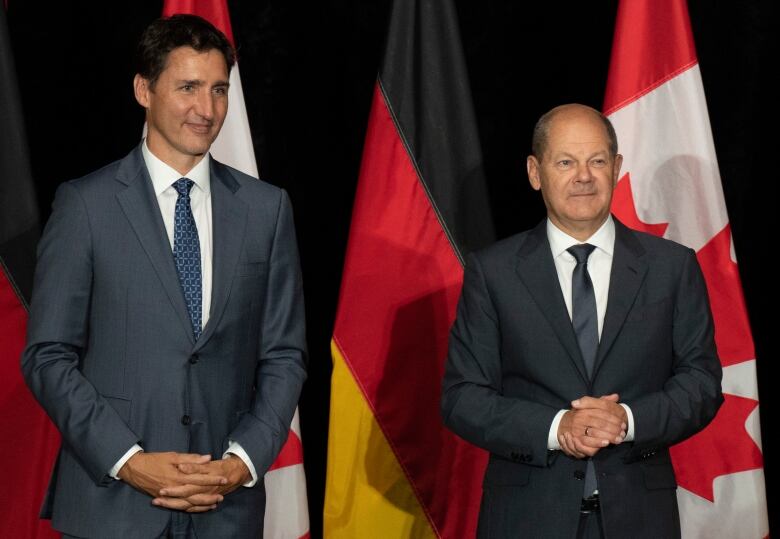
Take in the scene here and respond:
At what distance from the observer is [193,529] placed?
2309 mm

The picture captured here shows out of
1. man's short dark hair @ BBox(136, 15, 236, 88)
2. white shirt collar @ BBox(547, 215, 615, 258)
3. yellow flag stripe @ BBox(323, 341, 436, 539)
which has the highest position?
man's short dark hair @ BBox(136, 15, 236, 88)

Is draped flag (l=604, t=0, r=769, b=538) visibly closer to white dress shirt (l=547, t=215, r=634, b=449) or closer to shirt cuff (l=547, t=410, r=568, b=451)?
white dress shirt (l=547, t=215, r=634, b=449)

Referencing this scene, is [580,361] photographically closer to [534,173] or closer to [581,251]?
[581,251]

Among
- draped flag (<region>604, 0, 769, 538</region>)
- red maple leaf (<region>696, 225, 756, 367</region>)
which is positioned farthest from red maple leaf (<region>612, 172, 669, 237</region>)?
red maple leaf (<region>696, 225, 756, 367</region>)

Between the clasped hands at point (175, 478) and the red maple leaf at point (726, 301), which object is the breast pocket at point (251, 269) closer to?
the clasped hands at point (175, 478)

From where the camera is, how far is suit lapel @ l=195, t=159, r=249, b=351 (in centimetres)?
234

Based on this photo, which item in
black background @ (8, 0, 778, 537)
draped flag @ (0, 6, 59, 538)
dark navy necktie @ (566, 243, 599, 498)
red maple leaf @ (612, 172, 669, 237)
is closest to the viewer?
dark navy necktie @ (566, 243, 599, 498)

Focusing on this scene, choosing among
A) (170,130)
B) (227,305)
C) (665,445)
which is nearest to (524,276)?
(665,445)

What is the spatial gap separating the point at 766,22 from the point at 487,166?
3.48ft

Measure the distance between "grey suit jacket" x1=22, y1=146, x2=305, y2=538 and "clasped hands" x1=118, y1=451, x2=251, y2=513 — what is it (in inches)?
1.8

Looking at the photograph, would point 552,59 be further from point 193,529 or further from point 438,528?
point 193,529

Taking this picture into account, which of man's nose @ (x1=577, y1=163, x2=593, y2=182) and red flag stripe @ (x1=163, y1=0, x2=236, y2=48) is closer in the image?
man's nose @ (x1=577, y1=163, x2=593, y2=182)

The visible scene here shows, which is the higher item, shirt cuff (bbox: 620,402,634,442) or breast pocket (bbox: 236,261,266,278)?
breast pocket (bbox: 236,261,266,278)

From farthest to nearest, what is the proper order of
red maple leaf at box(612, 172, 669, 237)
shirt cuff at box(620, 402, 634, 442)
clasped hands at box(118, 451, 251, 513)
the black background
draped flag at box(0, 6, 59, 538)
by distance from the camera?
the black background
red maple leaf at box(612, 172, 669, 237)
draped flag at box(0, 6, 59, 538)
shirt cuff at box(620, 402, 634, 442)
clasped hands at box(118, 451, 251, 513)
